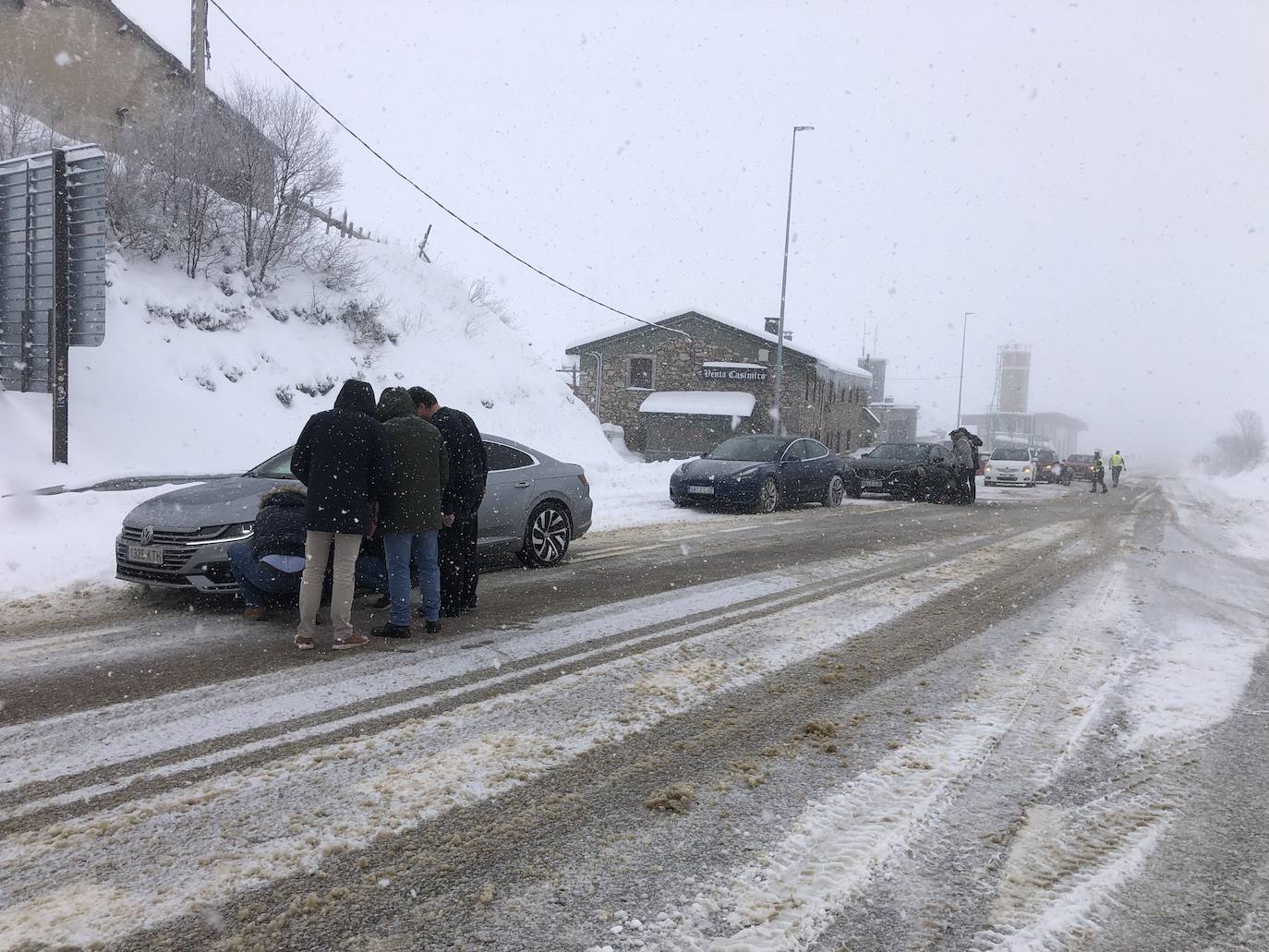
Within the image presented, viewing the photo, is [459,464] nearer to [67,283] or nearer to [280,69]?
[67,283]

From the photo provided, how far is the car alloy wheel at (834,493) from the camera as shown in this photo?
17078 millimetres

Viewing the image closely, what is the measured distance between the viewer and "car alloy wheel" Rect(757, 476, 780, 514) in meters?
14.9

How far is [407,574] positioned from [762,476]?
33.8ft

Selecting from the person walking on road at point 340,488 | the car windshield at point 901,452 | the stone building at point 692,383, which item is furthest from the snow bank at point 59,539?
the stone building at point 692,383

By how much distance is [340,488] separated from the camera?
495 cm

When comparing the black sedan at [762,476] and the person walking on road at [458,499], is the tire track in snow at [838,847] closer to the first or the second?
the person walking on road at [458,499]

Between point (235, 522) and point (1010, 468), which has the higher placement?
point (1010, 468)

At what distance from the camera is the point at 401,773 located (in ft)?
10.8

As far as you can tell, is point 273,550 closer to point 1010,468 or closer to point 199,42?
point 199,42

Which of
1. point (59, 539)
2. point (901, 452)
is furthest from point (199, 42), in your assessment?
point (901, 452)

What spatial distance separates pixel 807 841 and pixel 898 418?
76.3m

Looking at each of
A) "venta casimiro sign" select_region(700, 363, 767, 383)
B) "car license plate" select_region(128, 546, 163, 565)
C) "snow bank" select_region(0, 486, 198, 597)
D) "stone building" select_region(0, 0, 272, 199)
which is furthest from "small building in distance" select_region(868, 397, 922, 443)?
"car license plate" select_region(128, 546, 163, 565)

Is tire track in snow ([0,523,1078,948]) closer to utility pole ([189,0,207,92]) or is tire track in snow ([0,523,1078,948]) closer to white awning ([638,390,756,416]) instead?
utility pole ([189,0,207,92])

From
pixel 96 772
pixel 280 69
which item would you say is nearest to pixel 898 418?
pixel 280 69
